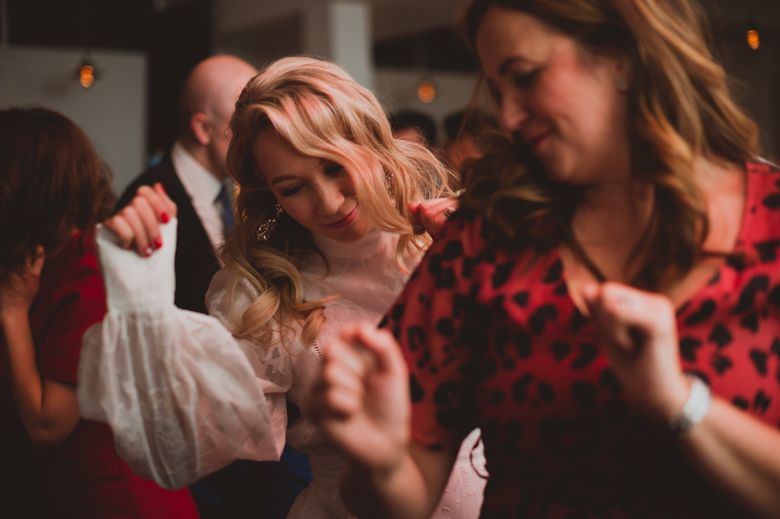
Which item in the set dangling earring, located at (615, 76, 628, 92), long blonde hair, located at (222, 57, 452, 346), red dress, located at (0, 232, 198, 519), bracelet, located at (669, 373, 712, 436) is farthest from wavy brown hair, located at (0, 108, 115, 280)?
bracelet, located at (669, 373, 712, 436)

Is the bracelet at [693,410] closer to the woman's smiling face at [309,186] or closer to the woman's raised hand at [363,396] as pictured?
the woman's raised hand at [363,396]

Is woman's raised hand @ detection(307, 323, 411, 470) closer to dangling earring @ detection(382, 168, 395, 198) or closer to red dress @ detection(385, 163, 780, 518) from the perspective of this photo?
red dress @ detection(385, 163, 780, 518)

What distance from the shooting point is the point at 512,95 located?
958 millimetres

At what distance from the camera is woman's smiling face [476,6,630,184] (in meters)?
0.91

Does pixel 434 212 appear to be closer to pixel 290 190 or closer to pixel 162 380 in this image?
pixel 290 190

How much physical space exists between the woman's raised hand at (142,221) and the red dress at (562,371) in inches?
19.0

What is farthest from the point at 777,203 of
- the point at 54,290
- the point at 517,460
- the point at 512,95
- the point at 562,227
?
the point at 54,290

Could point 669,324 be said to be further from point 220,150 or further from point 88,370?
point 220,150

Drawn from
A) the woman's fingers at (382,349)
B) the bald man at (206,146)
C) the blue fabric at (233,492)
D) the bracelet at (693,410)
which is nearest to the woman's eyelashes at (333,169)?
the woman's fingers at (382,349)

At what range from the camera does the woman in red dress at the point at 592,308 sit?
832 millimetres

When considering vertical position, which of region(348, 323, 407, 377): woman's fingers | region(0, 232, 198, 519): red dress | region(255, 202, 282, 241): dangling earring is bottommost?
region(0, 232, 198, 519): red dress

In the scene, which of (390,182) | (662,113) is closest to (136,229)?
(390,182)

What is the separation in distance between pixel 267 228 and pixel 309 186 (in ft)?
0.80

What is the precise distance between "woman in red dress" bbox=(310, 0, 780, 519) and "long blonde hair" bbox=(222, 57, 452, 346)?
1.64ft
